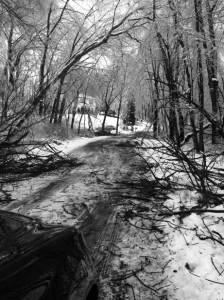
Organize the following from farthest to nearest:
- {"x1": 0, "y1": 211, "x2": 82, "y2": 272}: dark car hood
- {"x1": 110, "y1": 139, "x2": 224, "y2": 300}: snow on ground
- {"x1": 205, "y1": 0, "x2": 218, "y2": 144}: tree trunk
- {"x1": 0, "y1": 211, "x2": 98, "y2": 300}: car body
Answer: {"x1": 205, "y1": 0, "x2": 218, "y2": 144}: tree trunk < {"x1": 110, "y1": 139, "x2": 224, "y2": 300}: snow on ground < {"x1": 0, "y1": 211, "x2": 82, "y2": 272}: dark car hood < {"x1": 0, "y1": 211, "x2": 98, "y2": 300}: car body

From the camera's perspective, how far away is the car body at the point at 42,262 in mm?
1643

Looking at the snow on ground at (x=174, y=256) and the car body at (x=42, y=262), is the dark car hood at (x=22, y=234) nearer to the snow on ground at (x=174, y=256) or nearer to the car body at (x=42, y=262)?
the car body at (x=42, y=262)

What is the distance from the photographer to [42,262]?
6.30 ft

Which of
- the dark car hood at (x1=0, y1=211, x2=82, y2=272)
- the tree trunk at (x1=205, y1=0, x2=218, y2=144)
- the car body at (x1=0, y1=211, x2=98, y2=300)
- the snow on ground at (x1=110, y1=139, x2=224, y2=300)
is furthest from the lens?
the tree trunk at (x1=205, y1=0, x2=218, y2=144)

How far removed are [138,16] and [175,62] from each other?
15.0 ft

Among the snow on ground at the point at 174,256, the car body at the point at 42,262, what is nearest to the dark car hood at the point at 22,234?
the car body at the point at 42,262

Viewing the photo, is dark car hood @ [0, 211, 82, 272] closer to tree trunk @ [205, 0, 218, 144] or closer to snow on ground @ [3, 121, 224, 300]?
snow on ground @ [3, 121, 224, 300]

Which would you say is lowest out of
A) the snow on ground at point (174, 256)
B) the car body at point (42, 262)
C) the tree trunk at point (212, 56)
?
the snow on ground at point (174, 256)

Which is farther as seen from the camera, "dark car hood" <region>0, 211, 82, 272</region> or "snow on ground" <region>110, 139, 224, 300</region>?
"snow on ground" <region>110, 139, 224, 300</region>

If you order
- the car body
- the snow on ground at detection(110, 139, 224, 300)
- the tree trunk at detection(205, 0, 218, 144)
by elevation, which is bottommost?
the snow on ground at detection(110, 139, 224, 300)

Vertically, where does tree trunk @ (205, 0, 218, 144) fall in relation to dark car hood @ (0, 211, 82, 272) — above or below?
above

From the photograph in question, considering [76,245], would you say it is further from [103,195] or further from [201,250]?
[103,195]


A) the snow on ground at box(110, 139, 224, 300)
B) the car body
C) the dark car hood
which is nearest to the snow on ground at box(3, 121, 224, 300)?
the snow on ground at box(110, 139, 224, 300)

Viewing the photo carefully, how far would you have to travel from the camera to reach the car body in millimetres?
1643
